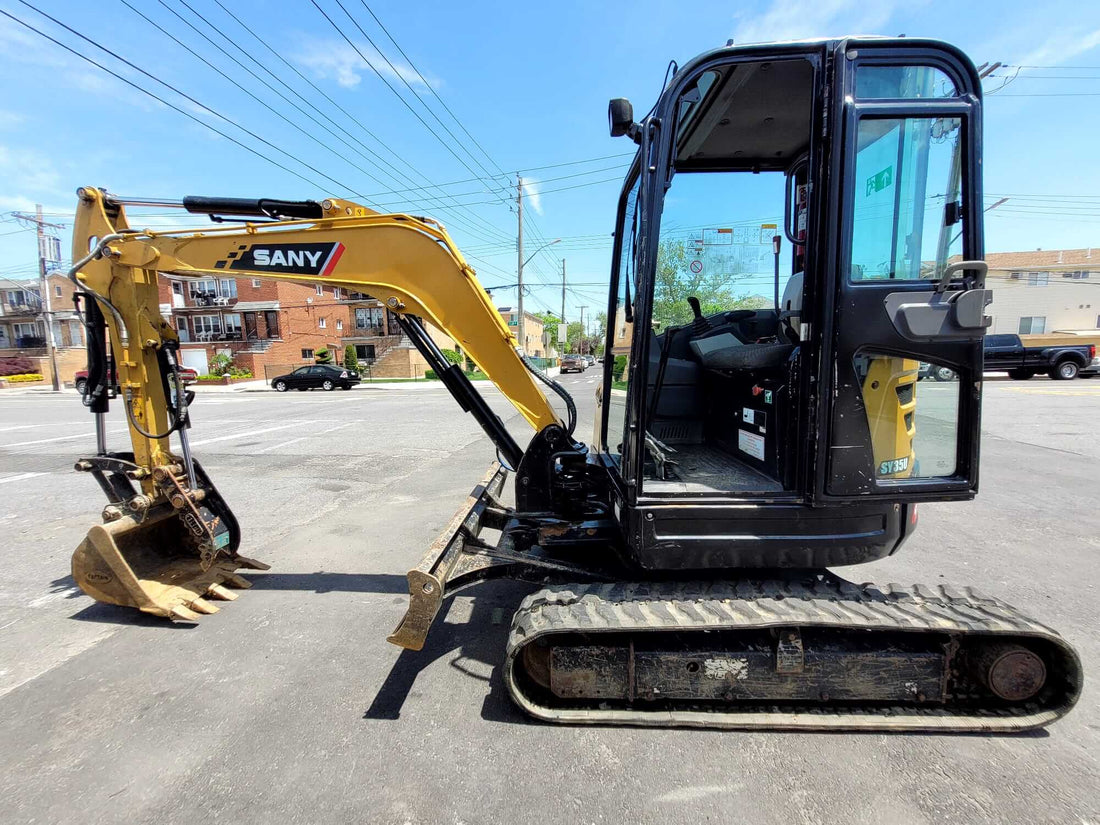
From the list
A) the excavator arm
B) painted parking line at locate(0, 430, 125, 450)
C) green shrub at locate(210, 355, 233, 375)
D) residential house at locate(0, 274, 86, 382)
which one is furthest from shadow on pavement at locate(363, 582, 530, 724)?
residential house at locate(0, 274, 86, 382)

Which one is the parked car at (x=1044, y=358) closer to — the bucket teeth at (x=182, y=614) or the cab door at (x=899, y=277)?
the cab door at (x=899, y=277)

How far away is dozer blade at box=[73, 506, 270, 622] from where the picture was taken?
3.42m

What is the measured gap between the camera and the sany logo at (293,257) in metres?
3.27

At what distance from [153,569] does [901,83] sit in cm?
534

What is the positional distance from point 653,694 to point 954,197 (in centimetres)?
266

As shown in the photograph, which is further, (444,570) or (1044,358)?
(1044,358)

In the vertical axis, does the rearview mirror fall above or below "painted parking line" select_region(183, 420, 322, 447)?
above

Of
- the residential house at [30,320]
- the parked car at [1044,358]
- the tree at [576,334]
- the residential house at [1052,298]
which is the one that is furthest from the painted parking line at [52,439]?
the tree at [576,334]

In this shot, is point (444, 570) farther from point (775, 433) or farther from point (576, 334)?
point (576, 334)

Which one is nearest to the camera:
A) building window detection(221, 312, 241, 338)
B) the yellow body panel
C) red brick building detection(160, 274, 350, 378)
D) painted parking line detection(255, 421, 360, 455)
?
the yellow body panel

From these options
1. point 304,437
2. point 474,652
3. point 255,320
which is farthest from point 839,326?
point 255,320

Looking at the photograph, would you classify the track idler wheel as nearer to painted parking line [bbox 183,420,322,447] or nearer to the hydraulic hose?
the hydraulic hose

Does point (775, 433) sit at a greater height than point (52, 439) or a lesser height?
greater

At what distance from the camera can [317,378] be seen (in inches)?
1149
